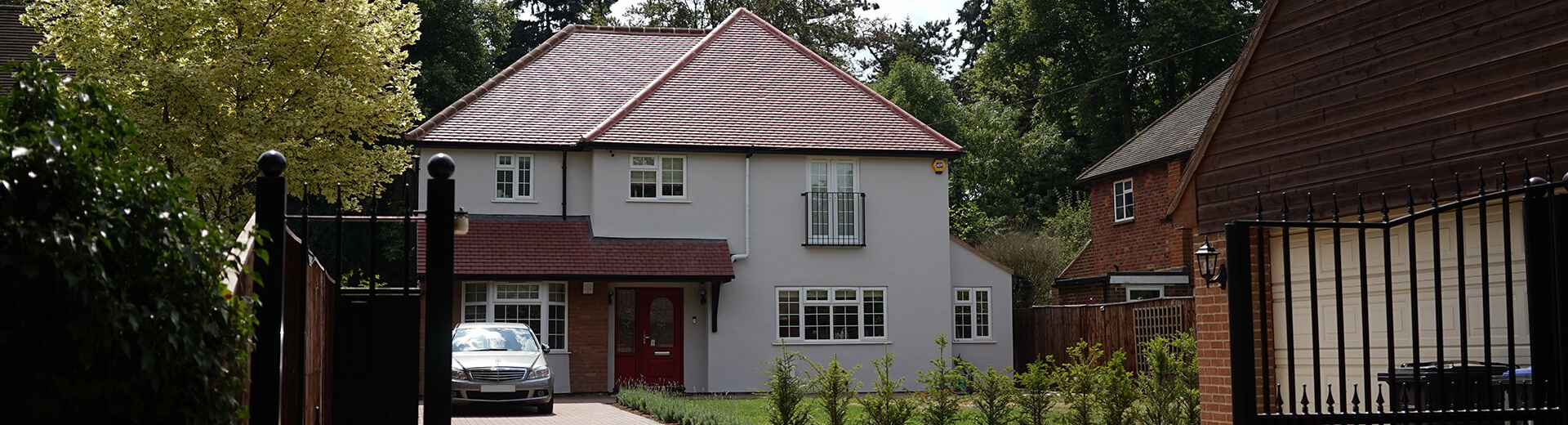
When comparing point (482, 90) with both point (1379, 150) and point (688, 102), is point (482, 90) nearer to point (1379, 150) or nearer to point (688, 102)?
point (688, 102)

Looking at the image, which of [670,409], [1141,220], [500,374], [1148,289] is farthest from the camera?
[1141,220]

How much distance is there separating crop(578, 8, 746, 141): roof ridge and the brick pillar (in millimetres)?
3073

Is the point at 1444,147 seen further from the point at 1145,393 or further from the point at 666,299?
the point at 666,299

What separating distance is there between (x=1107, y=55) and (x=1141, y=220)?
1508 cm

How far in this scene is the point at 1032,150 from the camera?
46000 millimetres

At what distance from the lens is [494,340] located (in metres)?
20.5

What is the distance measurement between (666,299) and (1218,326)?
16.6m

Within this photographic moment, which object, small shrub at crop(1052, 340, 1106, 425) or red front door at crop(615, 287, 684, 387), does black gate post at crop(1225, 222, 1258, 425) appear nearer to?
small shrub at crop(1052, 340, 1106, 425)

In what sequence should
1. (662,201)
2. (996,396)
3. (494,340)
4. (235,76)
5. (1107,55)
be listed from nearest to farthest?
1. (996,396)
2. (235,76)
3. (494,340)
4. (662,201)
5. (1107,55)

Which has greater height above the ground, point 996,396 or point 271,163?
point 271,163

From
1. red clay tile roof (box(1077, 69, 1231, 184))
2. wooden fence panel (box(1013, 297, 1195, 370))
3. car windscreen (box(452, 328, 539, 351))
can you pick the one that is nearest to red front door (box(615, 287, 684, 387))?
car windscreen (box(452, 328, 539, 351))

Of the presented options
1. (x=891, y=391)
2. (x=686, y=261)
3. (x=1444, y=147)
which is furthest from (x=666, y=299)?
(x=1444, y=147)

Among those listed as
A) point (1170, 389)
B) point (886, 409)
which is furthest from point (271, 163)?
point (1170, 389)

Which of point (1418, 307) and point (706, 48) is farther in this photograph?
point (706, 48)
